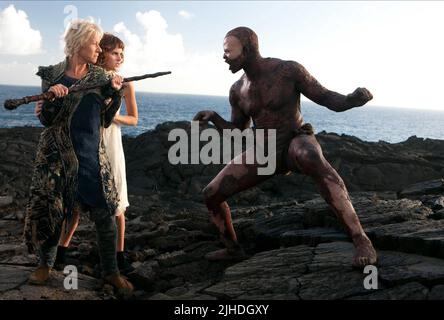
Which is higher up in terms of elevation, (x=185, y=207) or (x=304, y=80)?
(x=304, y=80)

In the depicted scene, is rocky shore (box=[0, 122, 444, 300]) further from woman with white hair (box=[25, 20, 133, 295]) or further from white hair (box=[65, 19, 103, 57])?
white hair (box=[65, 19, 103, 57])

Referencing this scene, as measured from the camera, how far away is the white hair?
2.95m

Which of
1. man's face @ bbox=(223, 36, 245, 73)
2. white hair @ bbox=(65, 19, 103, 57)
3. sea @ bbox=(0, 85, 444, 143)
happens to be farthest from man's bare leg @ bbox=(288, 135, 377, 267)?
sea @ bbox=(0, 85, 444, 143)

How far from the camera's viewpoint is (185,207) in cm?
1053

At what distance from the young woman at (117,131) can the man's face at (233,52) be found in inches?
35.2

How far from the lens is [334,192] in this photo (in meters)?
3.27

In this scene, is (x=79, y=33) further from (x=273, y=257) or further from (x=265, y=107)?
(x=273, y=257)

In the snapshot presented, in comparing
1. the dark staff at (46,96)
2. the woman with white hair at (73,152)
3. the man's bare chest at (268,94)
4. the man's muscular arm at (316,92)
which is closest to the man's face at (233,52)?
the man's bare chest at (268,94)

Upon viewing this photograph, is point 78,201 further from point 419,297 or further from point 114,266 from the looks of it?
point 419,297

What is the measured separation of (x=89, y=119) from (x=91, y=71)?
36cm

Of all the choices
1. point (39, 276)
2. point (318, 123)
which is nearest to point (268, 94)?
point (39, 276)

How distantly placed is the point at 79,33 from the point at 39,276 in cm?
183

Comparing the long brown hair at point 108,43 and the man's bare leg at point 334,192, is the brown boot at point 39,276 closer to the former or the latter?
the long brown hair at point 108,43

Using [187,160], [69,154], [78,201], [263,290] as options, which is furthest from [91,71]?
[187,160]
